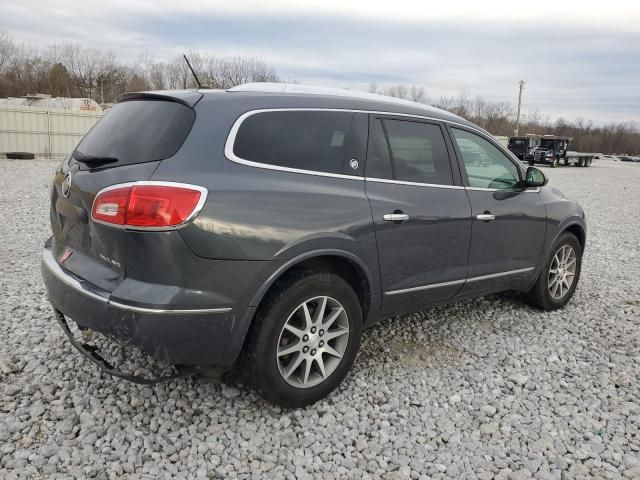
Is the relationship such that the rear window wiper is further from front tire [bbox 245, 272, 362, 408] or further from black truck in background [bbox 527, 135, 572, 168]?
black truck in background [bbox 527, 135, 572, 168]

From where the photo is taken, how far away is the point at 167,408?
3.05m

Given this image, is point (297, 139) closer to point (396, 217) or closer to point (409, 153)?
point (396, 217)

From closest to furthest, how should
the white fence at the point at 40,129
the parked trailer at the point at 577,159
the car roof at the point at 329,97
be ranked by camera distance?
the car roof at the point at 329,97, the white fence at the point at 40,129, the parked trailer at the point at 577,159

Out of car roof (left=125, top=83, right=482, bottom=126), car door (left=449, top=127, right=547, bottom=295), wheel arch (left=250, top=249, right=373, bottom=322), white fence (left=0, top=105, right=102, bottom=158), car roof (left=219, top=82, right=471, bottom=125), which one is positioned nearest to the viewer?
wheel arch (left=250, top=249, right=373, bottom=322)

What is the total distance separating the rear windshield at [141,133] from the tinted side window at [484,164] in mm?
2127

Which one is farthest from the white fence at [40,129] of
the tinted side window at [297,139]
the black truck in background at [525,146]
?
the black truck in background at [525,146]

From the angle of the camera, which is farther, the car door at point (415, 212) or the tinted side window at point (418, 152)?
the tinted side window at point (418, 152)

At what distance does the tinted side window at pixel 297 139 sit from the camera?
284cm

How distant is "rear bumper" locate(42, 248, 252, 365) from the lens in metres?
2.53

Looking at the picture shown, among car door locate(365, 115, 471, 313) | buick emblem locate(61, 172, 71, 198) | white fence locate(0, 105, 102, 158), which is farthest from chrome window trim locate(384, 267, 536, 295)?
white fence locate(0, 105, 102, 158)

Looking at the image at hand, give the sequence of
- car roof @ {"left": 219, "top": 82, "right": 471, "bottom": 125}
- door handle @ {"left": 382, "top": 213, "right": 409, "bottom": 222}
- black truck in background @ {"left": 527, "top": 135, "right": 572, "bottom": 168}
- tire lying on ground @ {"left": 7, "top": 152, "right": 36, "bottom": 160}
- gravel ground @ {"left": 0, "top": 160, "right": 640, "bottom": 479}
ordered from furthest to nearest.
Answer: black truck in background @ {"left": 527, "top": 135, "right": 572, "bottom": 168}, tire lying on ground @ {"left": 7, "top": 152, "right": 36, "bottom": 160}, door handle @ {"left": 382, "top": 213, "right": 409, "bottom": 222}, car roof @ {"left": 219, "top": 82, "right": 471, "bottom": 125}, gravel ground @ {"left": 0, "top": 160, "right": 640, "bottom": 479}

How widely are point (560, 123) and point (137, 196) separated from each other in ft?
347

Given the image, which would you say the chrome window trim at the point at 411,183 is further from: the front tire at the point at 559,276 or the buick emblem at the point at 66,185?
the buick emblem at the point at 66,185

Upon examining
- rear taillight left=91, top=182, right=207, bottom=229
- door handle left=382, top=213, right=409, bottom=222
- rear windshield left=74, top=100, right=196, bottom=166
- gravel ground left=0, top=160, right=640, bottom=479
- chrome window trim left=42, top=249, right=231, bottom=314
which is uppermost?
rear windshield left=74, top=100, right=196, bottom=166
